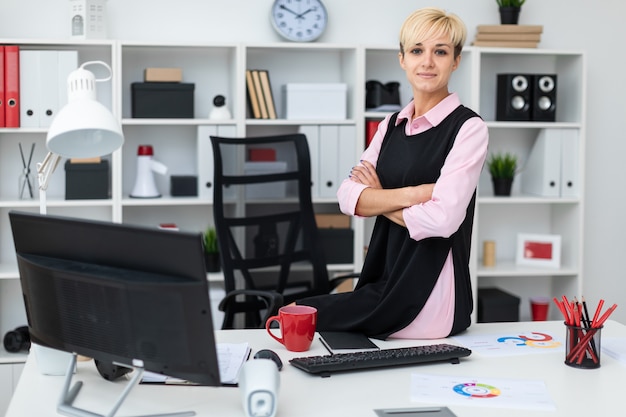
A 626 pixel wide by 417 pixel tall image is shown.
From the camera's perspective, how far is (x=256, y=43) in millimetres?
4188

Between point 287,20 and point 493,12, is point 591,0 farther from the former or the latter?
point 287,20

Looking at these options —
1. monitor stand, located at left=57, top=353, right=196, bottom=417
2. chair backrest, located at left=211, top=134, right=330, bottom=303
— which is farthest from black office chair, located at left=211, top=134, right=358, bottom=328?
monitor stand, located at left=57, top=353, right=196, bottom=417

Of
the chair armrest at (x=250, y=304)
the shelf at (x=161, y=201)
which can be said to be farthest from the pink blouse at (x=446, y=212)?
the shelf at (x=161, y=201)

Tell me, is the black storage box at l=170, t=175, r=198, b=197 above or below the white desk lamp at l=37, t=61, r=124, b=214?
below

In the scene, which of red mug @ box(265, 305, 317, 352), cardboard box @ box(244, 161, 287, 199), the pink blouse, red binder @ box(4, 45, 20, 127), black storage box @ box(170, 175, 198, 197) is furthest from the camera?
black storage box @ box(170, 175, 198, 197)

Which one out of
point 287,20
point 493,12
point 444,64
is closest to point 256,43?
point 287,20

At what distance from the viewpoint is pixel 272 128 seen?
455cm

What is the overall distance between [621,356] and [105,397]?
→ 1231 mm

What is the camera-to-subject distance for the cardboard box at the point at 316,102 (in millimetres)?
4297

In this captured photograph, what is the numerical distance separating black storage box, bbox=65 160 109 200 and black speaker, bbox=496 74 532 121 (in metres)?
2.11

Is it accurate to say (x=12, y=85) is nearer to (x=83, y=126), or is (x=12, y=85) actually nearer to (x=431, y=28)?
(x=431, y=28)

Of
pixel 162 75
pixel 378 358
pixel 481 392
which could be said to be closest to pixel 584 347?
pixel 481 392

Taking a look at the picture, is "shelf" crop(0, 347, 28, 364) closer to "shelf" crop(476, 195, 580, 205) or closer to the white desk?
the white desk

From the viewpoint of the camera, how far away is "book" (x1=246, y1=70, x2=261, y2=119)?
422cm
